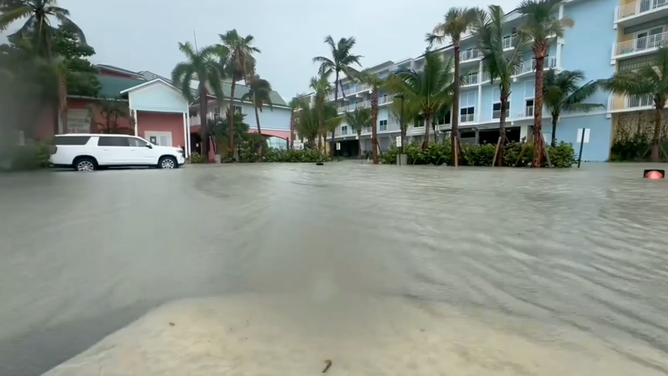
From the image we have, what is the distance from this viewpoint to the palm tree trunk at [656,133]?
73.2ft

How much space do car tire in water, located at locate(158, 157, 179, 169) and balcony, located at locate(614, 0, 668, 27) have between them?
30084mm

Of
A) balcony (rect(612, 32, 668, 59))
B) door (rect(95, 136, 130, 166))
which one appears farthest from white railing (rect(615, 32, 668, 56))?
door (rect(95, 136, 130, 166))

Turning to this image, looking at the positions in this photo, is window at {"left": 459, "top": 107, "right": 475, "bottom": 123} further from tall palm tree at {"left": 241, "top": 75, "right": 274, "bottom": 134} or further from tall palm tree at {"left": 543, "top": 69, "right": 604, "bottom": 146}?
tall palm tree at {"left": 241, "top": 75, "right": 274, "bottom": 134}

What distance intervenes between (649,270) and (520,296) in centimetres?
126

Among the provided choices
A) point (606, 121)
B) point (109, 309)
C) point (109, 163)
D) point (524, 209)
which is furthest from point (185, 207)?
point (606, 121)

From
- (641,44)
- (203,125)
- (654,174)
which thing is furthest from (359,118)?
(654,174)

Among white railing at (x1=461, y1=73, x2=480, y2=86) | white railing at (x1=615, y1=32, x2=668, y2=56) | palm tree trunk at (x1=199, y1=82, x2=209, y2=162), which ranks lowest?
palm tree trunk at (x1=199, y1=82, x2=209, y2=162)

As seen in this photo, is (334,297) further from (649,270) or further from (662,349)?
(649,270)

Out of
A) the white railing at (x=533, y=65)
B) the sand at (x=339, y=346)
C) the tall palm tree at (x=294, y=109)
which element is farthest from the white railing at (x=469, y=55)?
Result: the sand at (x=339, y=346)

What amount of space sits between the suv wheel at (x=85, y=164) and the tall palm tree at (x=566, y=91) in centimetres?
2621

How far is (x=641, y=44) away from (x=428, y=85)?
54.0 feet

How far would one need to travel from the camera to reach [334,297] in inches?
94.9

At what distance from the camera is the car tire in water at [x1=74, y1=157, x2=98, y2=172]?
15406 mm

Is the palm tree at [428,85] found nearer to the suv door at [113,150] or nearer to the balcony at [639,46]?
the balcony at [639,46]
